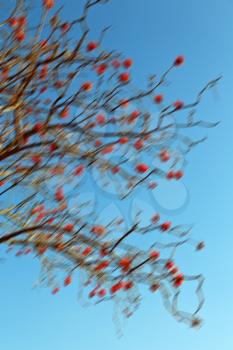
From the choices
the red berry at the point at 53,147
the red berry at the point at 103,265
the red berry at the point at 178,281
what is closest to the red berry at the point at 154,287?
the red berry at the point at 178,281

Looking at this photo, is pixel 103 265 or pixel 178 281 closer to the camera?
pixel 178 281

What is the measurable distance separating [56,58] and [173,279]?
276cm

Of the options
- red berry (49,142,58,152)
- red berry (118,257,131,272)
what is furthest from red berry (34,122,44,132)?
red berry (118,257,131,272)

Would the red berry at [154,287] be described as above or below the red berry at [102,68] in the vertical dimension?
below

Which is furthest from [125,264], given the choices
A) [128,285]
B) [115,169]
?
[115,169]

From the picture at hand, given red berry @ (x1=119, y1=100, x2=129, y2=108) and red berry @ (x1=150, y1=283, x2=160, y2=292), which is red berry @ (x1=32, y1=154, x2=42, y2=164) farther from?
red berry @ (x1=150, y1=283, x2=160, y2=292)

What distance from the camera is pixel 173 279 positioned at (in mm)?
5000

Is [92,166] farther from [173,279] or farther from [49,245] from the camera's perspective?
[173,279]

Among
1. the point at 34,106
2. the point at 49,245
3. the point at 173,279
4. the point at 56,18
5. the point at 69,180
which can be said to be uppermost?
the point at 56,18

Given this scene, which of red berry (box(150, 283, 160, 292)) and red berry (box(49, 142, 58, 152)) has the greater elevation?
red berry (box(49, 142, 58, 152))

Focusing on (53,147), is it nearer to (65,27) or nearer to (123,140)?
(123,140)

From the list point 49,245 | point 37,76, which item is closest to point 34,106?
point 37,76

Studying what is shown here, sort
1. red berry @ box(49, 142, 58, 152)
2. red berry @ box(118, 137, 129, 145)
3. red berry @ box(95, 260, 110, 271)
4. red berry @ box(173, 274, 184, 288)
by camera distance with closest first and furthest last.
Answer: red berry @ box(173, 274, 184, 288) → red berry @ box(118, 137, 129, 145) → red berry @ box(49, 142, 58, 152) → red berry @ box(95, 260, 110, 271)

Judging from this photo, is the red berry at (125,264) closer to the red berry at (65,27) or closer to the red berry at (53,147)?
the red berry at (53,147)
